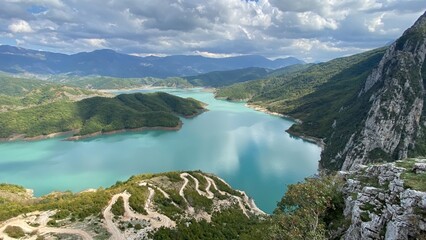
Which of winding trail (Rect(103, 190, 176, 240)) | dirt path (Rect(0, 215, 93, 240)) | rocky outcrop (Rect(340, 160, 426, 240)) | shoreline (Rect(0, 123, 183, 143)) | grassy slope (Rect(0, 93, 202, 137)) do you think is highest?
rocky outcrop (Rect(340, 160, 426, 240))

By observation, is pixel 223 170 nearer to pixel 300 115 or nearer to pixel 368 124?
pixel 368 124

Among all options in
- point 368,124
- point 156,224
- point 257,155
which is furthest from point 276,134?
point 156,224

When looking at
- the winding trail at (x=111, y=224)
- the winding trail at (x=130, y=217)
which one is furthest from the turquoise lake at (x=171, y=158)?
the winding trail at (x=111, y=224)

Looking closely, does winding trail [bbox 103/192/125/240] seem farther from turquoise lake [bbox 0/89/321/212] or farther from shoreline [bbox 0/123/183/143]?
shoreline [bbox 0/123/183/143]

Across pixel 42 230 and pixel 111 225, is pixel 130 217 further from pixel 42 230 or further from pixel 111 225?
pixel 42 230

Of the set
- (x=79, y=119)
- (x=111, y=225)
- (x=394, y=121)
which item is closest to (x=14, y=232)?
(x=111, y=225)

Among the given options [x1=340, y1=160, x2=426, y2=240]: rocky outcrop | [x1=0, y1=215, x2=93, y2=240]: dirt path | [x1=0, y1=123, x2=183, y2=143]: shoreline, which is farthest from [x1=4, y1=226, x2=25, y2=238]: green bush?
[x1=0, y1=123, x2=183, y2=143]: shoreline
